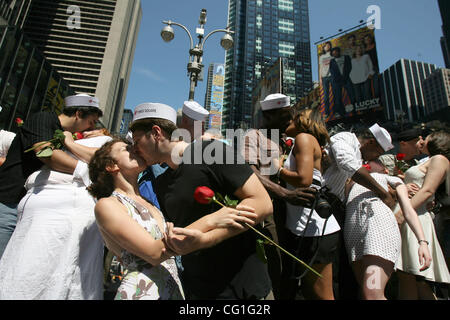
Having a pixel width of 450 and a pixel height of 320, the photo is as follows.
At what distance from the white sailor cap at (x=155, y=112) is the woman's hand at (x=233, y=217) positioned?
764 mm

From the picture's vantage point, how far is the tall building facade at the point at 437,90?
101375 mm

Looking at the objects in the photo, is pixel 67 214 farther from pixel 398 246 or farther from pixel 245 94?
pixel 245 94

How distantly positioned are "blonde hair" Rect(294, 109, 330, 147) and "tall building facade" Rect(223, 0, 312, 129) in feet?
296

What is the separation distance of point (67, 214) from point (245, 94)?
320 feet

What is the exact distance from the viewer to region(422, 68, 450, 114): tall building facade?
101375mm

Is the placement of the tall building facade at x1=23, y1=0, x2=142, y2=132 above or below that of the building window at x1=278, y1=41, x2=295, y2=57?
below

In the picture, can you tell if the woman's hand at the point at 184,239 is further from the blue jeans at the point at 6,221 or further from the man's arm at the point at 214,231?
the blue jeans at the point at 6,221

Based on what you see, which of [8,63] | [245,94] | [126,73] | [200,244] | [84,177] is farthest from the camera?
[126,73]

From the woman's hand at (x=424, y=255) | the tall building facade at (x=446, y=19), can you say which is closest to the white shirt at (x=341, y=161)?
the woman's hand at (x=424, y=255)

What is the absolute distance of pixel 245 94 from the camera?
3735 inches

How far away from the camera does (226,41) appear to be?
1058cm

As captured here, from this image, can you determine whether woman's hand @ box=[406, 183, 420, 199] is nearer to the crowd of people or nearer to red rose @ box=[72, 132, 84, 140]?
the crowd of people

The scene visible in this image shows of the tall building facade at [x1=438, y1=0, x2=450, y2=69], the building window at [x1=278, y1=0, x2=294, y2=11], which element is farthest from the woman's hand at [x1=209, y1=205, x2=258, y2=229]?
the tall building facade at [x1=438, y1=0, x2=450, y2=69]
